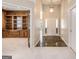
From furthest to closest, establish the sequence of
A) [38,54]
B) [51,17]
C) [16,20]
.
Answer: [51,17] → [16,20] → [38,54]

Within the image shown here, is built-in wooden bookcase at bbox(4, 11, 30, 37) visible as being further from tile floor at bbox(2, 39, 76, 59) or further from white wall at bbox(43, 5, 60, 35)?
tile floor at bbox(2, 39, 76, 59)

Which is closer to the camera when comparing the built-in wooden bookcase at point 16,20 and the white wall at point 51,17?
the built-in wooden bookcase at point 16,20

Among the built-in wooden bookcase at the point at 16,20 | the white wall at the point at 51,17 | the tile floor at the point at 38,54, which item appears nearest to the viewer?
the tile floor at the point at 38,54

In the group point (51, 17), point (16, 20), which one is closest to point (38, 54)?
point (16, 20)

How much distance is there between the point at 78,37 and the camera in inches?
48.5

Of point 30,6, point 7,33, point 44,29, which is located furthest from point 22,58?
point 44,29

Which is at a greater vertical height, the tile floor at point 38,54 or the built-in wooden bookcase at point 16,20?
the built-in wooden bookcase at point 16,20

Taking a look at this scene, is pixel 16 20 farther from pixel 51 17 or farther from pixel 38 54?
pixel 38 54

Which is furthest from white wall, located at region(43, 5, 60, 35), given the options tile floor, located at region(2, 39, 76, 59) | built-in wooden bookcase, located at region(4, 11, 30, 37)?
tile floor, located at region(2, 39, 76, 59)

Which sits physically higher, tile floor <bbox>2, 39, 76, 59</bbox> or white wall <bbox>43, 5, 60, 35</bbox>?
white wall <bbox>43, 5, 60, 35</bbox>

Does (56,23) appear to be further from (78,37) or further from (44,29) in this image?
(78,37)

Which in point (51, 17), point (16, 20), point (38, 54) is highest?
point (51, 17)

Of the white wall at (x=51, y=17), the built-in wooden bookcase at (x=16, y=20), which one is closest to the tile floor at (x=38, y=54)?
the built-in wooden bookcase at (x=16, y=20)

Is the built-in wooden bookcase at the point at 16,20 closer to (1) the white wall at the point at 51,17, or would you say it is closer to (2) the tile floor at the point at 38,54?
(1) the white wall at the point at 51,17
